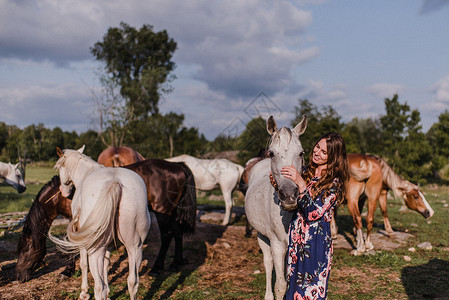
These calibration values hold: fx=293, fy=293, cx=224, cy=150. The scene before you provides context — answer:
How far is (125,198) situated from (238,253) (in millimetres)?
3854

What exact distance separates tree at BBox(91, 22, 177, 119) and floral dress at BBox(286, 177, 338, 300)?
26900 mm

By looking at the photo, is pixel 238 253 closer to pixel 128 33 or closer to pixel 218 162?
pixel 218 162

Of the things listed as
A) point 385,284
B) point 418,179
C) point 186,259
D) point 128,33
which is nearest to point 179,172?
point 186,259

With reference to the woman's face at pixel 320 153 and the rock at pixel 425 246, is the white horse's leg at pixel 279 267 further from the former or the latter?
the rock at pixel 425 246

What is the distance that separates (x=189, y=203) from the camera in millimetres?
5785

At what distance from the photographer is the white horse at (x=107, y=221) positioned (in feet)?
9.72

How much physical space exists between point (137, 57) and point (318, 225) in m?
31.8

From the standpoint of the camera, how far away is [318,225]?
2568mm

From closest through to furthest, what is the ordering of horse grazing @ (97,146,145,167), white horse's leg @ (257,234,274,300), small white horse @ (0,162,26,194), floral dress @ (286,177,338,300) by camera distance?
1. floral dress @ (286,177,338,300)
2. white horse's leg @ (257,234,274,300)
3. horse grazing @ (97,146,145,167)
4. small white horse @ (0,162,26,194)

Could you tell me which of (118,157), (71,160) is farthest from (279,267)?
(118,157)

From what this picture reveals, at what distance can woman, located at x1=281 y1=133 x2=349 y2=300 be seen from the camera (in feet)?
8.22

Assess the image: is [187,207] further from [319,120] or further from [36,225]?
[319,120]

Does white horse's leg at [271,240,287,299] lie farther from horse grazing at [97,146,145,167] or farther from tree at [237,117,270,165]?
horse grazing at [97,146,145,167]

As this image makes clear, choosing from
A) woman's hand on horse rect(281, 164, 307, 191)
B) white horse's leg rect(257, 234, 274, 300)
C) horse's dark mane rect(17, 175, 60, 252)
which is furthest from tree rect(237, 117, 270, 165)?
woman's hand on horse rect(281, 164, 307, 191)
